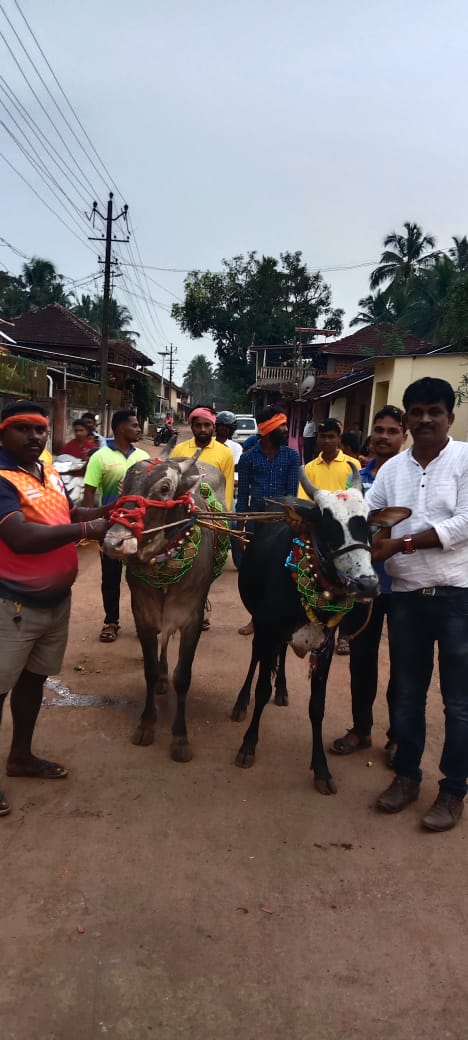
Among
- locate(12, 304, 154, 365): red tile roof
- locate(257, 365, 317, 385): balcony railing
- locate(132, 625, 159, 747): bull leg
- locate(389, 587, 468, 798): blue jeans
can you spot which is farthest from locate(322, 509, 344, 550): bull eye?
locate(257, 365, 317, 385): balcony railing

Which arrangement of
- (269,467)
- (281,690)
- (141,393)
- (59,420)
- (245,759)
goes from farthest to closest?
(141,393) → (59,420) → (269,467) → (281,690) → (245,759)

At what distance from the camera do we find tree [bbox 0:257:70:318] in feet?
142

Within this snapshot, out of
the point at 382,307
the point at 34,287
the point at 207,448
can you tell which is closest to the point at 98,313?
the point at 34,287

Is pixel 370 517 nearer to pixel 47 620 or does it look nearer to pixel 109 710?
pixel 47 620

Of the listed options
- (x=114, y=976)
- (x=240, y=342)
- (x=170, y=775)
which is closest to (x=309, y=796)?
(x=170, y=775)

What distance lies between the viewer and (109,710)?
4.57m

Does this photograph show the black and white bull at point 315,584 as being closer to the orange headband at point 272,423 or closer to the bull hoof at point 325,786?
the bull hoof at point 325,786

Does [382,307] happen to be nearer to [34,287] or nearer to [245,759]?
[34,287]

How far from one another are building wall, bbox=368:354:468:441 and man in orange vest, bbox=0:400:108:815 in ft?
41.0

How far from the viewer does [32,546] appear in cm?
293

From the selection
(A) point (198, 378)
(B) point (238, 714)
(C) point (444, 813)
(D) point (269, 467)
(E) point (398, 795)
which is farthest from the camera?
(A) point (198, 378)

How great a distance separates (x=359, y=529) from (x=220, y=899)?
6.01 ft

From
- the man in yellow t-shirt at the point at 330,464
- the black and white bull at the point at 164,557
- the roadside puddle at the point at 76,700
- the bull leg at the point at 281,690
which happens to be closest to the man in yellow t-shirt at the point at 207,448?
the man in yellow t-shirt at the point at 330,464

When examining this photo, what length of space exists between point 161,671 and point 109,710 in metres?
0.55
